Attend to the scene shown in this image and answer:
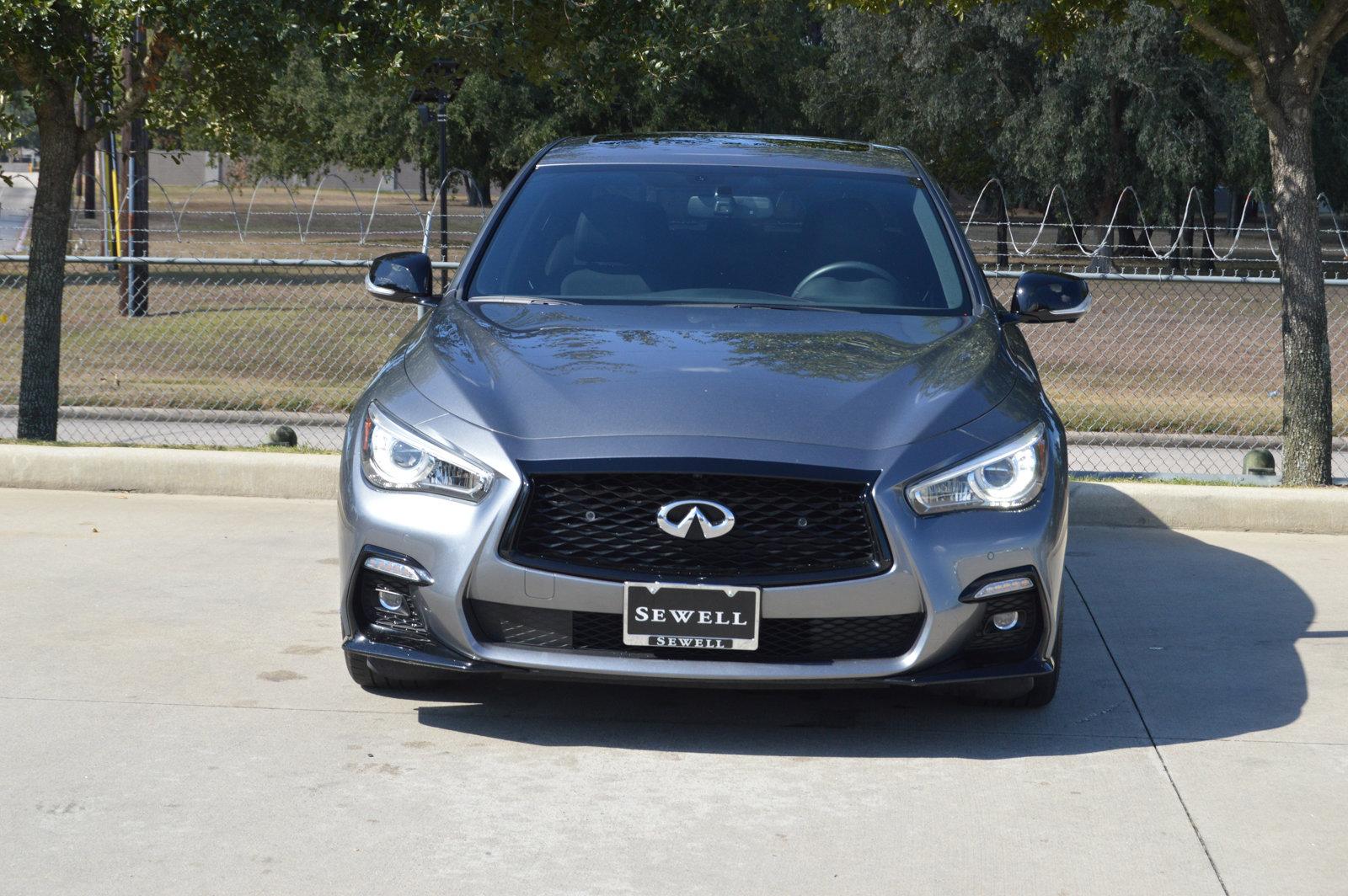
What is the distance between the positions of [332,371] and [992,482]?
11.9 m

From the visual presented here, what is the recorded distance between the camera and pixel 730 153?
594cm

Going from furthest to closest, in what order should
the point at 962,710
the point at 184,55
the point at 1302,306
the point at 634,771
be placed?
the point at 184,55, the point at 1302,306, the point at 962,710, the point at 634,771

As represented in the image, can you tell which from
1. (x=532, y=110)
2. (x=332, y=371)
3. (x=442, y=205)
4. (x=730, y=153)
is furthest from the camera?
(x=532, y=110)

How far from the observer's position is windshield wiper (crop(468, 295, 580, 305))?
17.2 ft

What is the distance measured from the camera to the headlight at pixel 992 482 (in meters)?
4.18

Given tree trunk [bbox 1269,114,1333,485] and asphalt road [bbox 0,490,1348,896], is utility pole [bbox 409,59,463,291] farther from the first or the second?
tree trunk [bbox 1269,114,1333,485]

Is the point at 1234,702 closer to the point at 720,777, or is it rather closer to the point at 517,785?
the point at 720,777

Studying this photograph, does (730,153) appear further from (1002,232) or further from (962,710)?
(1002,232)

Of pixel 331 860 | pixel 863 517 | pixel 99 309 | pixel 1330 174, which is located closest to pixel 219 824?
pixel 331 860

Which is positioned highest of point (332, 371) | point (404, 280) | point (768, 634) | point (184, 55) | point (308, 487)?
point (184, 55)

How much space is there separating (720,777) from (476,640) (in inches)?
28.2

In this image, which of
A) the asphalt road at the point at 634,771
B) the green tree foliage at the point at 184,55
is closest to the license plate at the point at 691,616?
the asphalt road at the point at 634,771

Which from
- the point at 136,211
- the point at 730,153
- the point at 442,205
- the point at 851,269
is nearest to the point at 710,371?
the point at 851,269

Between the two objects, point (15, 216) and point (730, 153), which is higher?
point (730, 153)
